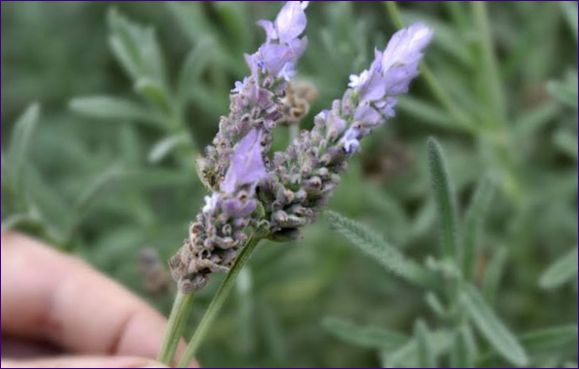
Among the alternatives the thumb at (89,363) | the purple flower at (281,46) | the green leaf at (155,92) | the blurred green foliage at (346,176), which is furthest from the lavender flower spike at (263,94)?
the green leaf at (155,92)

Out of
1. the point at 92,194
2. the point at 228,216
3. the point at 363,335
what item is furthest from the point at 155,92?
the point at 228,216

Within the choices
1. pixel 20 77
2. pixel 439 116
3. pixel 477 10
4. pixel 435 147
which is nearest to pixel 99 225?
pixel 20 77

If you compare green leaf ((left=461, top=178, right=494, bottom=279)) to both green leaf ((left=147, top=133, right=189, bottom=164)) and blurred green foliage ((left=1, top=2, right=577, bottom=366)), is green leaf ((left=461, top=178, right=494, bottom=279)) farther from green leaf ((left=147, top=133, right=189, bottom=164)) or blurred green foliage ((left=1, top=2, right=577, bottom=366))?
green leaf ((left=147, top=133, right=189, bottom=164))

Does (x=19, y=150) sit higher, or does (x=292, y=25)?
(x=19, y=150)

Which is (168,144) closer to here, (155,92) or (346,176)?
(155,92)

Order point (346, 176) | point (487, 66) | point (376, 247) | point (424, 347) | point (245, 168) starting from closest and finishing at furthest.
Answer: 1. point (245, 168)
2. point (376, 247)
3. point (424, 347)
4. point (487, 66)
5. point (346, 176)

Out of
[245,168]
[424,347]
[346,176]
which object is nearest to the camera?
[245,168]

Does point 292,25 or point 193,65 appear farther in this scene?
point 193,65
